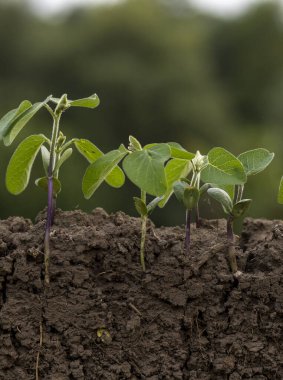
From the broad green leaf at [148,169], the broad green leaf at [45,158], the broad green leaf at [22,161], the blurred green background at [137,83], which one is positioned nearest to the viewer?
the broad green leaf at [148,169]

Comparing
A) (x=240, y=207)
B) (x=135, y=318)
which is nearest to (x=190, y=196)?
(x=240, y=207)

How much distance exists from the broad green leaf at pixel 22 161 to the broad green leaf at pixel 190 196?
1.74ft

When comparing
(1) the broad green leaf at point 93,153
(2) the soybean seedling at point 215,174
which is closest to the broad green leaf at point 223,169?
(2) the soybean seedling at point 215,174

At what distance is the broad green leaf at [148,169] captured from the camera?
109 inches

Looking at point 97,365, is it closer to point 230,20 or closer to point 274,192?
point 274,192

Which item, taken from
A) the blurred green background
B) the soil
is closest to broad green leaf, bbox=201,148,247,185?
the soil

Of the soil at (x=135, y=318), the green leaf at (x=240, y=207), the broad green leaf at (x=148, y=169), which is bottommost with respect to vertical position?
the soil at (x=135, y=318)

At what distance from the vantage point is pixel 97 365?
9.47 ft

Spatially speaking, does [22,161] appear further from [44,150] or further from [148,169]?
[148,169]

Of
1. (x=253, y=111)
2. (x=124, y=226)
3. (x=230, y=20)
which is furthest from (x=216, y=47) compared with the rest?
(x=124, y=226)

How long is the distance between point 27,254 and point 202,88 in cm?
4217

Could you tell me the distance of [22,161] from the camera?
3.07 m

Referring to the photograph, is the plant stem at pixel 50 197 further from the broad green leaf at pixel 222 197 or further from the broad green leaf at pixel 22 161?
the broad green leaf at pixel 222 197

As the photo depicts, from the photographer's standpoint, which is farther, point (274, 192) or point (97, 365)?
point (274, 192)
